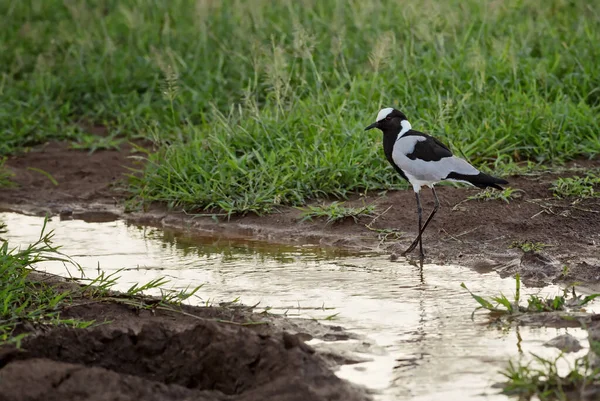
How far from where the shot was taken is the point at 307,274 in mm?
5652

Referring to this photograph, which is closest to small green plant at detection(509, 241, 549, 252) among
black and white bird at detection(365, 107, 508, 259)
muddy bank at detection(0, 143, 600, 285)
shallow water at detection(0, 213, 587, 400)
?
muddy bank at detection(0, 143, 600, 285)

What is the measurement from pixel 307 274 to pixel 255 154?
6.62 feet

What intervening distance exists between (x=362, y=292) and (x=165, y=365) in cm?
159

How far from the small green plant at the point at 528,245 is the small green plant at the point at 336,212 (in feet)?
3.57

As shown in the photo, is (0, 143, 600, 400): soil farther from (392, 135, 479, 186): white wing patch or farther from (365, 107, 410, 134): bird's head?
(365, 107, 410, 134): bird's head

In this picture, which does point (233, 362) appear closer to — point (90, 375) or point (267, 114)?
point (90, 375)

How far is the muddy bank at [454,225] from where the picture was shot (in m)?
5.75

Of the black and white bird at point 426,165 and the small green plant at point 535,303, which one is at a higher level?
the black and white bird at point 426,165

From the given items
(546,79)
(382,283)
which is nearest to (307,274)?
(382,283)

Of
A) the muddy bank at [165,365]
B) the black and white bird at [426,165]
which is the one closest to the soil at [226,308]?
the muddy bank at [165,365]

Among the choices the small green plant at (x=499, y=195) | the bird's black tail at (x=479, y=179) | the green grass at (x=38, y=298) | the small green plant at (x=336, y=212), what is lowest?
the green grass at (x=38, y=298)

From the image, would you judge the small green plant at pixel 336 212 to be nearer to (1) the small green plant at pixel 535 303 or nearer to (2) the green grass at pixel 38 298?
(2) the green grass at pixel 38 298

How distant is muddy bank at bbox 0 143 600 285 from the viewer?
5.75 meters

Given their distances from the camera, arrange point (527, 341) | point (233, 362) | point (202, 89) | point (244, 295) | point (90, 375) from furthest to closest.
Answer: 1. point (202, 89)
2. point (244, 295)
3. point (527, 341)
4. point (233, 362)
5. point (90, 375)
